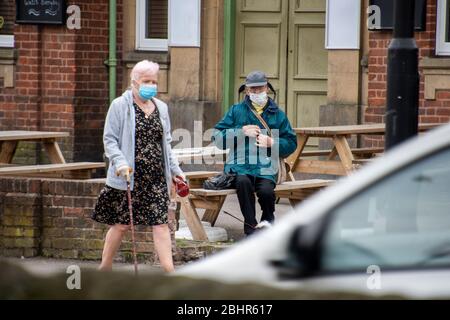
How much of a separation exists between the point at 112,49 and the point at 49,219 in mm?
6464

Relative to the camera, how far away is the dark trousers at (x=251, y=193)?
11.7 m

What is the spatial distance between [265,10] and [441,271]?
41.0 ft

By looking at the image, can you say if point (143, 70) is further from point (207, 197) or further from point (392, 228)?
point (392, 228)

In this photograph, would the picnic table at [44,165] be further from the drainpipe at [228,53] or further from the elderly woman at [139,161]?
the elderly woman at [139,161]

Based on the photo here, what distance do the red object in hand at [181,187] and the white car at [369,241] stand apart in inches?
203

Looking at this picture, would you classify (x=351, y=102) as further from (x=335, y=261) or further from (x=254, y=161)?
(x=335, y=261)

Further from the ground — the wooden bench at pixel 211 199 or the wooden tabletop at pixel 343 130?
the wooden tabletop at pixel 343 130

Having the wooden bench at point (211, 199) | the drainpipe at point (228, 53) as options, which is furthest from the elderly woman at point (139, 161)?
the drainpipe at point (228, 53)

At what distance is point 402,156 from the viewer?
4.60 meters

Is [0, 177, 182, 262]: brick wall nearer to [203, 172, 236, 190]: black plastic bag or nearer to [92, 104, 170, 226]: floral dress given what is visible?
[203, 172, 236, 190]: black plastic bag

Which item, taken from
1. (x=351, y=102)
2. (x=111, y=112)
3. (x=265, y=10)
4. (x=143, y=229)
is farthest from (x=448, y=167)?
(x=265, y=10)

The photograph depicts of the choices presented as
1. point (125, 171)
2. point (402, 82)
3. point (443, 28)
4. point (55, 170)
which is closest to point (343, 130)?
point (443, 28)

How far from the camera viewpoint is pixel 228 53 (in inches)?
666

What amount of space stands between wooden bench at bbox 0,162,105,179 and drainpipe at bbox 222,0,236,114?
318 centimetres
